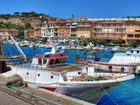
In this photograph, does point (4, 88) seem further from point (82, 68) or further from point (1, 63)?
point (1, 63)

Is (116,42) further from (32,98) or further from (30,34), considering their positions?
(32,98)

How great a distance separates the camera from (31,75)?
26.7 meters

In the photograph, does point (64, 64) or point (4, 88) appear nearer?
point (4, 88)

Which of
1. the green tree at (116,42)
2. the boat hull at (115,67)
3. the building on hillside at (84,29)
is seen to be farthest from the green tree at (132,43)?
the boat hull at (115,67)

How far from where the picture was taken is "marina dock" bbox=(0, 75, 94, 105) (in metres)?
17.3

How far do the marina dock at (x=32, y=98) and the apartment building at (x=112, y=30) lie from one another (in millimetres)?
98523

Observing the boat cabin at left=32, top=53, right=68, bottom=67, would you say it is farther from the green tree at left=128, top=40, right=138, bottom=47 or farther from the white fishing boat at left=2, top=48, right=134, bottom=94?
the green tree at left=128, top=40, right=138, bottom=47

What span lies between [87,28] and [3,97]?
376 ft

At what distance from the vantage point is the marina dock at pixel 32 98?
17.3 metres

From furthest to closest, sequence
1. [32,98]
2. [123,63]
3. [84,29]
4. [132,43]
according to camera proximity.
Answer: [84,29], [132,43], [123,63], [32,98]

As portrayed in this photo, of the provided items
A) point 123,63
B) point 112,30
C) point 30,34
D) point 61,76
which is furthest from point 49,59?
point 30,34

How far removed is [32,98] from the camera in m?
17.9

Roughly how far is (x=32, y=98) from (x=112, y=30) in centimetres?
10961

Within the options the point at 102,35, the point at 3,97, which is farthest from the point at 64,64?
the point at 102,35
